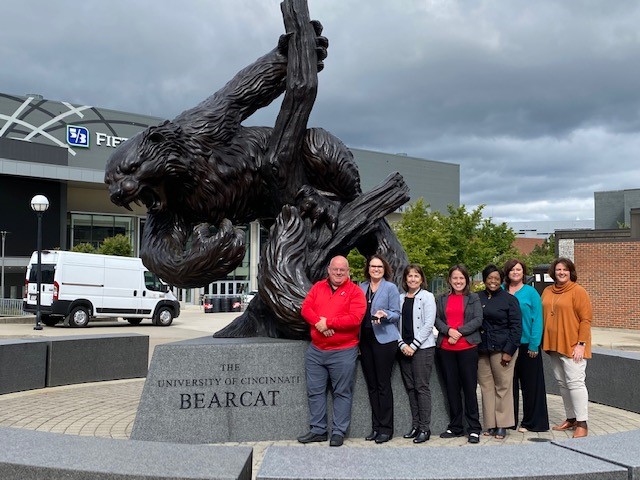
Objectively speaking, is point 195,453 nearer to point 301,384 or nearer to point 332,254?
point 301,384

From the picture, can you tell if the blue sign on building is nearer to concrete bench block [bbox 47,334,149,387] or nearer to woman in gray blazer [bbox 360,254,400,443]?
concrete bench block [bbox 47,334,149,387]

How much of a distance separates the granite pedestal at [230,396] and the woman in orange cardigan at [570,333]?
1.45 m

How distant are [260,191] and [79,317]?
14803mm

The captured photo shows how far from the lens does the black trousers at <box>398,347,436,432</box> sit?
17.5 feet

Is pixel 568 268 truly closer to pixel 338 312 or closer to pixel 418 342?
pixel 418 342

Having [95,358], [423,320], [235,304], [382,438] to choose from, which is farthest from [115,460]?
[235,304]

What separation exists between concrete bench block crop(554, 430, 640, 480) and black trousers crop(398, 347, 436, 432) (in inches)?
74.2

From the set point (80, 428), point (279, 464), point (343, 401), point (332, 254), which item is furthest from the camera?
point (332, 254)

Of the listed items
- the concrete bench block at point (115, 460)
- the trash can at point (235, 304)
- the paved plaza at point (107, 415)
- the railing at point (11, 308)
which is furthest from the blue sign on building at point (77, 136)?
the concrete bench block at point (115, 460)

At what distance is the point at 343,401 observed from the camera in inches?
207

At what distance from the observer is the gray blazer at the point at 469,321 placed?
5.26 metres

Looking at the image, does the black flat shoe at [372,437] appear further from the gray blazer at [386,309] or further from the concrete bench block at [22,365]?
the concrete bench block at [22,365]

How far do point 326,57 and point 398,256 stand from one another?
2270 millimetres

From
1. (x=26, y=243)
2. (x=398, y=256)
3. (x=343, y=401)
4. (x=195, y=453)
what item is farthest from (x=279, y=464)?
(x=26, y=243)
